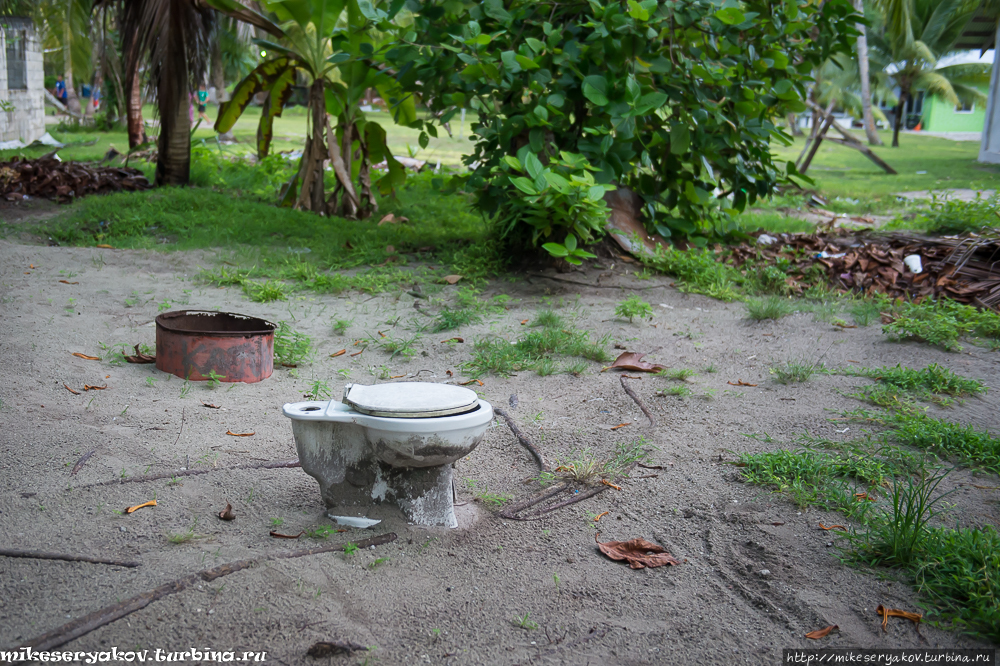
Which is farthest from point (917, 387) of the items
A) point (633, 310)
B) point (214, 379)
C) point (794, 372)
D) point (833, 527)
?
point (214, 379)

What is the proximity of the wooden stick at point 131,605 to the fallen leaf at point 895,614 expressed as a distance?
5.17 feet

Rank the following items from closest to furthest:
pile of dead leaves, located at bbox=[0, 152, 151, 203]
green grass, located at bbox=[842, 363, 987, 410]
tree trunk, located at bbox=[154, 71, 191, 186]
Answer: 1. green grass, located at bbox=[842, 363, 987, 410]
2. pile of dead leaves, located at bbox=[0, 152, 151, 203]
3. tree trunk, located at bbox=[154, 71, 191, 186]

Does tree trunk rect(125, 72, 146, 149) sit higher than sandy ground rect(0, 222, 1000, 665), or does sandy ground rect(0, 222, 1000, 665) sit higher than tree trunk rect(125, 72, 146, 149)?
tree trunk rect(125, 72, 146, 149)

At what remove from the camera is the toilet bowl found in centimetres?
227

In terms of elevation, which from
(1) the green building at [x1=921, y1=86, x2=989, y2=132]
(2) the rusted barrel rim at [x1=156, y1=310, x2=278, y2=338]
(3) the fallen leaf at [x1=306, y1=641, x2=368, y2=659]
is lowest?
(3) the fallen leaf at [x1=306, y1=641, x2=368, y2=659]

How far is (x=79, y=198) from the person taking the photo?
8.20 meters

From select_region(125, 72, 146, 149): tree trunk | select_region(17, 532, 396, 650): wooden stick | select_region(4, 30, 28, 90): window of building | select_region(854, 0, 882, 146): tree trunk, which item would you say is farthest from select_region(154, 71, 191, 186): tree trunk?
select_region(854, 0, 882, 146): tree trunk

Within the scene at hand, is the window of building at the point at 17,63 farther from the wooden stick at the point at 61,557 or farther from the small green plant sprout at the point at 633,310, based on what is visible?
the wooden stick at the point at 61,557

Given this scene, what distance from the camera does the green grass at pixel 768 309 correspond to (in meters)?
4.94

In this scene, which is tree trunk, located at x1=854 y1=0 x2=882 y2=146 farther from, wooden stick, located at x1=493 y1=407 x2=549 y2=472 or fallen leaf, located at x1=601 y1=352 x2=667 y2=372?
wooden stick, located at x1=493 y1=407 x2=549 y2=472

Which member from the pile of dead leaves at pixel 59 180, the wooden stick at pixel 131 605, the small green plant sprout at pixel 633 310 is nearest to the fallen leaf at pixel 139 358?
the wooden stick at pixel 131 605

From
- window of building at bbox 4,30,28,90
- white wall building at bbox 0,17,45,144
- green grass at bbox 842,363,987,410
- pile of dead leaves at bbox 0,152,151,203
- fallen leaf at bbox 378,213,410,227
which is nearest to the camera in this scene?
green grass at bbox 842,363,987,410

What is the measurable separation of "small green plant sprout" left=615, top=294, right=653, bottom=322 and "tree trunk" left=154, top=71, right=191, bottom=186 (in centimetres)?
595

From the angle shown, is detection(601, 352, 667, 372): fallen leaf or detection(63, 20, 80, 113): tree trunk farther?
detection(63, 20, 80, 113): tree trunk
